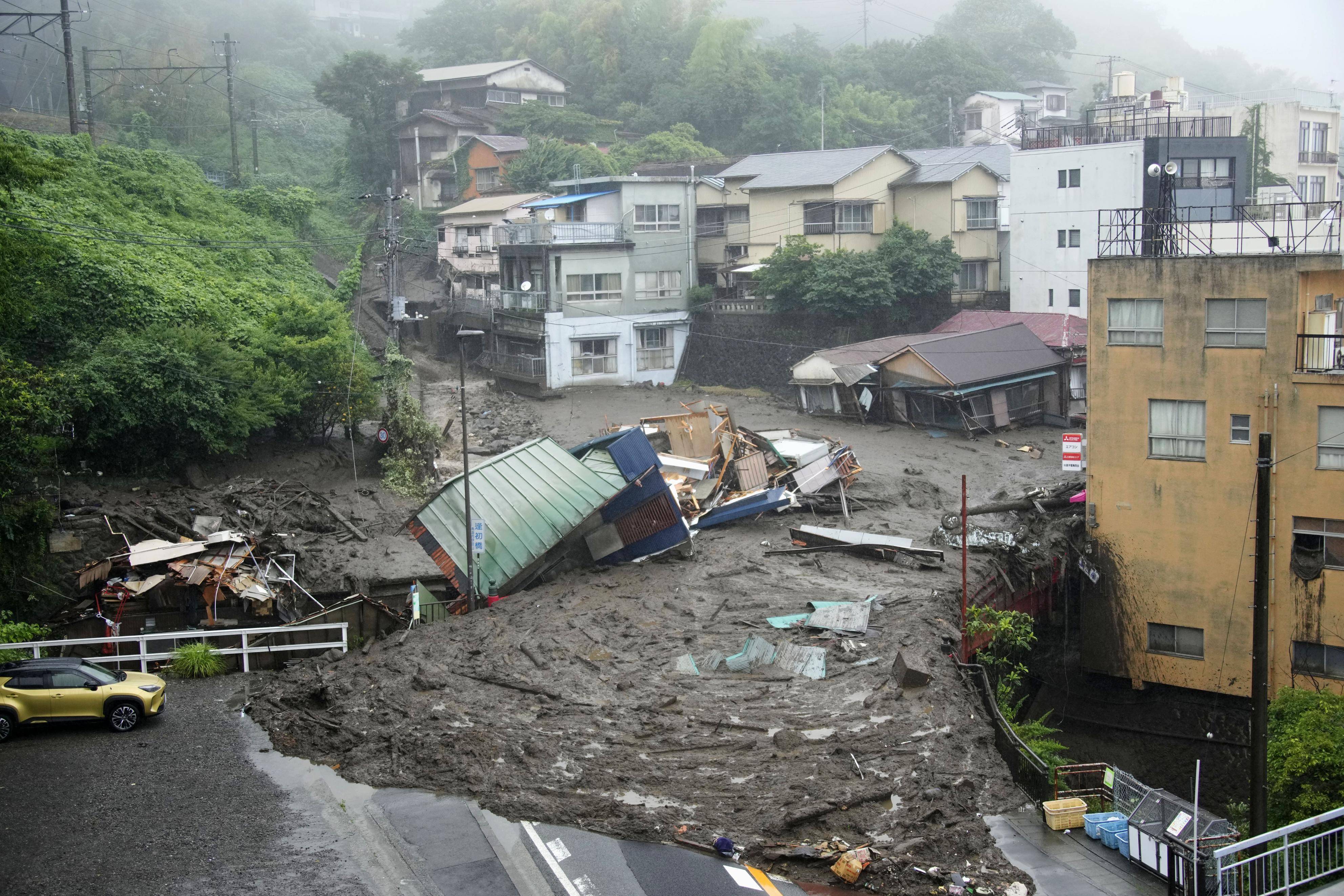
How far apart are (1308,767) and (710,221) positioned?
123 feet

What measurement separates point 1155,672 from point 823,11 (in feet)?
460

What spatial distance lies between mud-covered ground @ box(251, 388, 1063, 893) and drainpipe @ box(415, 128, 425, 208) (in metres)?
42.0

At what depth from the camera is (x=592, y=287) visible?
44.9 metres

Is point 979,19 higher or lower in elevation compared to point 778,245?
higher

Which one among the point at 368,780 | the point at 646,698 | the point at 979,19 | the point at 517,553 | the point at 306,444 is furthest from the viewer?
the point at 979,19

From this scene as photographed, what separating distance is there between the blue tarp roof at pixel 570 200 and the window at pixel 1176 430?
27.9m

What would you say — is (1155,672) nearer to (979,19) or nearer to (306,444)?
(306,444)

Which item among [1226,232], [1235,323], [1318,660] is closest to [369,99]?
[1226,232]

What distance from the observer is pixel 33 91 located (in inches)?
2837

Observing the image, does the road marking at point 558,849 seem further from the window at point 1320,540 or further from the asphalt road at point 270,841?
the window at point 1320,540

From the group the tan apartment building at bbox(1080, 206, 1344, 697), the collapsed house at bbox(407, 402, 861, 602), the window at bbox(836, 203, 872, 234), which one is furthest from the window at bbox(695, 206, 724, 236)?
the tan apartment building at bbox(1080, 206, 1344, 697)

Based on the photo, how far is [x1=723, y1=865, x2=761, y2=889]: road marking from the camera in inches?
446

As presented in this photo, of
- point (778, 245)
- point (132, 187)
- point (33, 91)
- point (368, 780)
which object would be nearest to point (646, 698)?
point (368, 780)

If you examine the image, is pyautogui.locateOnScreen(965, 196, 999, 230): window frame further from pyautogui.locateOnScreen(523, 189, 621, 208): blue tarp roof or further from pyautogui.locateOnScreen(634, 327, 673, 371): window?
pyautogui.locateOnScreen(523, 189, 621, 208): blue tarp roof
